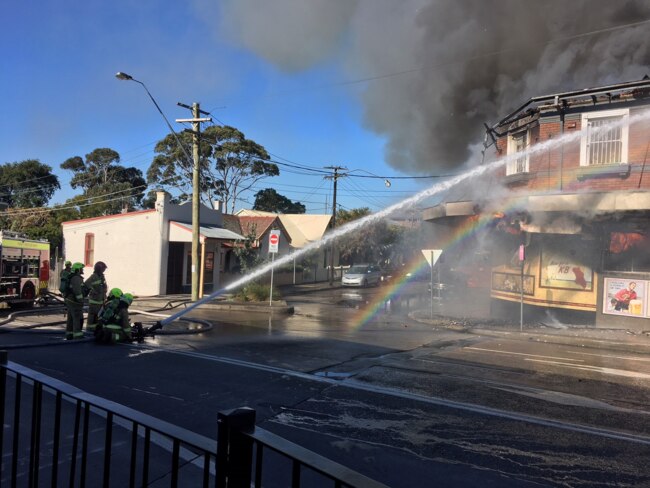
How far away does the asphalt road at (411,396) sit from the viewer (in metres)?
4.36

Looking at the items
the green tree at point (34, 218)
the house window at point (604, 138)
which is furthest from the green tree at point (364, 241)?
the house window at point (604, 138)

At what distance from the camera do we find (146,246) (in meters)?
22.2

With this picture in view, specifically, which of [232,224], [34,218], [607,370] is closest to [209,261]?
[232,224]

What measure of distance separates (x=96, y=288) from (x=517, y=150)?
1379cm

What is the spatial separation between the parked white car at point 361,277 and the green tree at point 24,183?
110 ft

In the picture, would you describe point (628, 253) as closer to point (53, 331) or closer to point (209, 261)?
point (53, 331)

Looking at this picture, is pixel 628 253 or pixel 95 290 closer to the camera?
pixel 95 290

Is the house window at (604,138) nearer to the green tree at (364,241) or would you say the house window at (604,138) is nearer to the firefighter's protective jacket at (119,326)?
the firefighter's protective jacket at (119,326)

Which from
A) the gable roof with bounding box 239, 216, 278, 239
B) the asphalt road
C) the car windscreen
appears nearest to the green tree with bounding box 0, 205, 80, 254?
the gable roof with bounding box 239, 216, 278, 239

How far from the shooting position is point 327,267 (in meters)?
40.2

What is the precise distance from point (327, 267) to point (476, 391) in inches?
1314

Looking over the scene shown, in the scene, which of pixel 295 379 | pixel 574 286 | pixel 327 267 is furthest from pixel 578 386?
pixel 327 267

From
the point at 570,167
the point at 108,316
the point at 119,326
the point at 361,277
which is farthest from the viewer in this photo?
the point at 361,277

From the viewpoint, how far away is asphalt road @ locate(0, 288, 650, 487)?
436 cm
